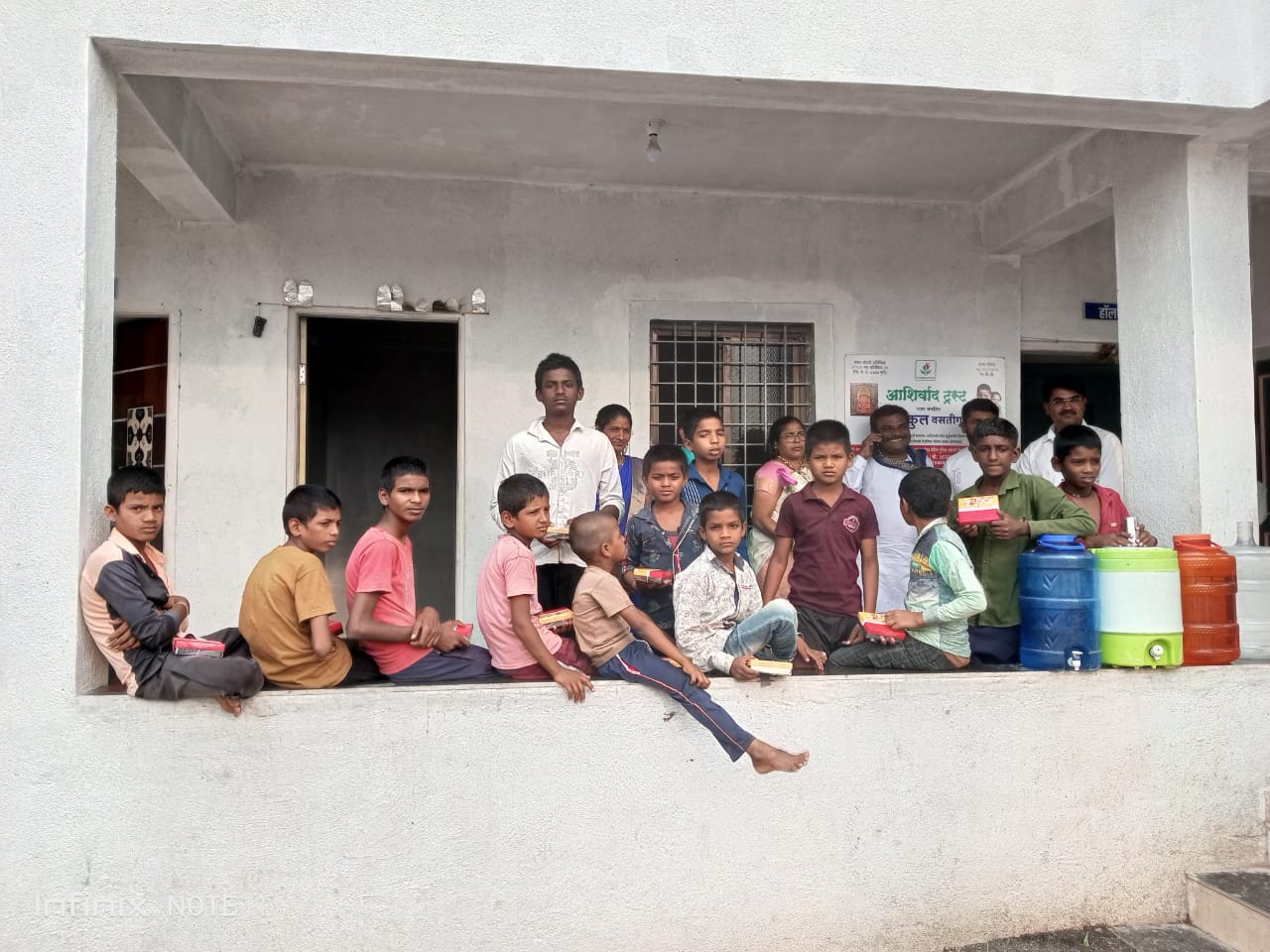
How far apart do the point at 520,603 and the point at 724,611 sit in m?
0.75

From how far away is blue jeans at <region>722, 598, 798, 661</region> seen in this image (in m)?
3.48

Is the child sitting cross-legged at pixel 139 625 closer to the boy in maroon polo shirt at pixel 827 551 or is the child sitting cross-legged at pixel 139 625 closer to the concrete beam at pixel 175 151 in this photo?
the concrete beam at pixel 175 151

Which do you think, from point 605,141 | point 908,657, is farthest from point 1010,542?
point 605,141

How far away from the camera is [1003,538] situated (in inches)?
159

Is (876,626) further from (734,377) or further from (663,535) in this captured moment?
(734,377)

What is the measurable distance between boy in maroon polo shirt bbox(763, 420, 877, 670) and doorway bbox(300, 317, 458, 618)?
522cm

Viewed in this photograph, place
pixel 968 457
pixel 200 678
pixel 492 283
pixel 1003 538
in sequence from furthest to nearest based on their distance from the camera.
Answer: pixel 492 283 < pixel 968 457 < pixel 1003 538 < pixel 200 678

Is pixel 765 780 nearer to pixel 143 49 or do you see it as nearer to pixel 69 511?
pixel 69 511

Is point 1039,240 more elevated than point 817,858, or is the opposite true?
point 1039,240

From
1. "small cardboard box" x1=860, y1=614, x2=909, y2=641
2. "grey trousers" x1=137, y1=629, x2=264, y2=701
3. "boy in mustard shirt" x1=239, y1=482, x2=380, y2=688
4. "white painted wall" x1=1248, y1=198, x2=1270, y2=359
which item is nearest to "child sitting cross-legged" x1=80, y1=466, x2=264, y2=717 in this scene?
"grey trousers" x1=137, y1=629, x2=264, y2=701

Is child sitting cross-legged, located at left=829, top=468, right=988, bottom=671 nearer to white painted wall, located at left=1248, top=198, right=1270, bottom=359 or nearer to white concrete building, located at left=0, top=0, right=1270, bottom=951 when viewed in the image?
white concrete building, located at left=0, top=0, right=1270, bottom=951

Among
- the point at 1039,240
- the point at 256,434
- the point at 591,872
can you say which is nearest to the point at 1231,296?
the point at 1039,240

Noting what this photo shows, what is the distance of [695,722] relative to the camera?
3.46 meters

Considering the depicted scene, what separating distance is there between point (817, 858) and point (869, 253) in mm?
4079
